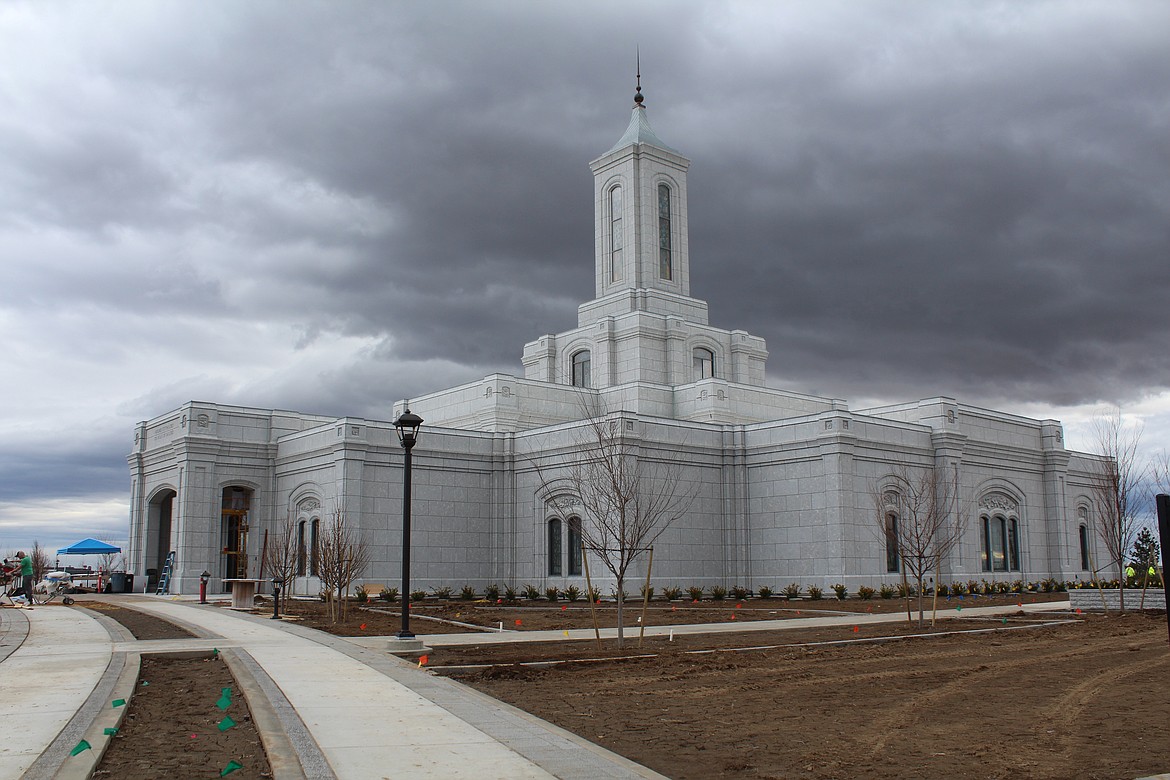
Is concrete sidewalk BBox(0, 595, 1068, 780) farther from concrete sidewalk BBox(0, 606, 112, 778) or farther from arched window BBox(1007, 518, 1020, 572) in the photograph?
arched window BBox(1007, 518, 1020, 572)

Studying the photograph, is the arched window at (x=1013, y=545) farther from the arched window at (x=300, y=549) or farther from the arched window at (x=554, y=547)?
the arched window at (x=300, y=549)

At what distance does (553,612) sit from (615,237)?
75.9 feet

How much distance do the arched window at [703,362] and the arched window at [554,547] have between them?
428 inches

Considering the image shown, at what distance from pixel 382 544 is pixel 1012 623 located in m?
22.5

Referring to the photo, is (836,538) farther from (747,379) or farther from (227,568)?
(227,568)

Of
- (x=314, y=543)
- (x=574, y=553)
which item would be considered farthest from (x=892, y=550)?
(x=314, y=543)

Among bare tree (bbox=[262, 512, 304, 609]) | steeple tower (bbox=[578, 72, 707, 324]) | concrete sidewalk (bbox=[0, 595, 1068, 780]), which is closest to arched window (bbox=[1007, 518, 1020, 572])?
steeple tower (bbox=[578, 72, 707, 324])

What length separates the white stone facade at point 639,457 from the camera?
37250mm

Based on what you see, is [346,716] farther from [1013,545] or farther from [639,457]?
[1013,545]

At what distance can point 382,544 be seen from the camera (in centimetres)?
3781

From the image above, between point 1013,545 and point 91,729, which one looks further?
point 1013,545

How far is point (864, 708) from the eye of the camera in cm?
1127

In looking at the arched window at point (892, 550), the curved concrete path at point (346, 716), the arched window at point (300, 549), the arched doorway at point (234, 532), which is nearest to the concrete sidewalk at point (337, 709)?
the curved concrete path at point (346, 716)

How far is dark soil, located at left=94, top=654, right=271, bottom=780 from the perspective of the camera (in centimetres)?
774
